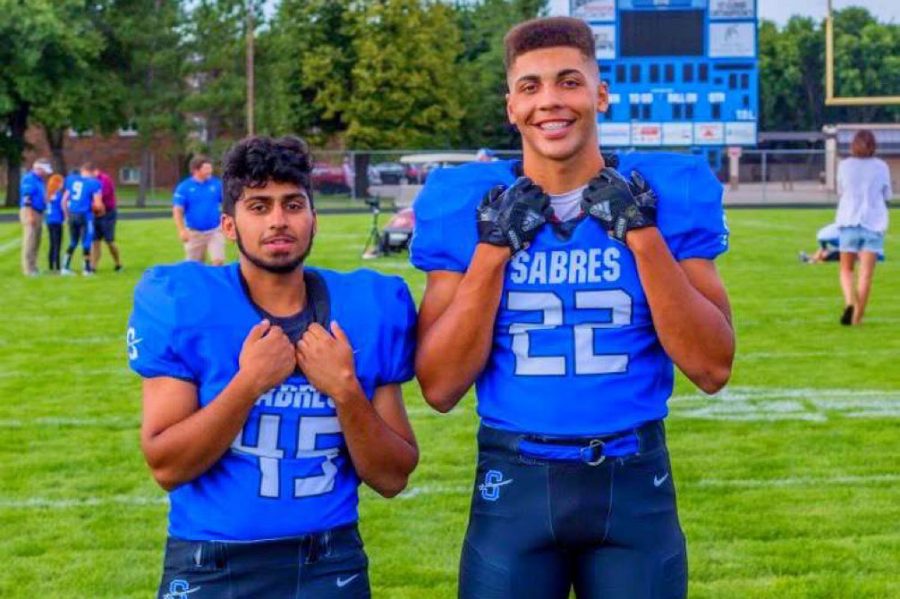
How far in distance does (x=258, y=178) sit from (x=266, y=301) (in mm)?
256

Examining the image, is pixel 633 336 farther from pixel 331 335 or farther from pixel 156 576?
pixel 156 576

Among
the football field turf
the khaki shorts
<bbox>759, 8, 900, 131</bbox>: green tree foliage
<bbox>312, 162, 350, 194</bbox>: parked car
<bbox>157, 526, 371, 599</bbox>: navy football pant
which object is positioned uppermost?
<bbox>759, 8, 900, 131</bbox>: green tree foliage

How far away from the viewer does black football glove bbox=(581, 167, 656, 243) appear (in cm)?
281

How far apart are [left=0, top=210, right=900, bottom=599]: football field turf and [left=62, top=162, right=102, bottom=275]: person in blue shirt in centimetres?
575

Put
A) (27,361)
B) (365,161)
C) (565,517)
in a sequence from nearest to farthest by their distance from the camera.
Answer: (565,517), (27,361), (365,161)

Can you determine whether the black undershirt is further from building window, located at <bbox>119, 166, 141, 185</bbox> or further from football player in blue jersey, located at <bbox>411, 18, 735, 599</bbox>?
building window, located at <bbox>119, 166, 141, 185</bbox>

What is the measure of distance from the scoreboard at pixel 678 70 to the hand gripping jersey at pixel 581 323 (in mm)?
26812

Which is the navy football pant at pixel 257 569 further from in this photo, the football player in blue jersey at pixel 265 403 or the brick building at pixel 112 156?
the brick building at pixel 112 156

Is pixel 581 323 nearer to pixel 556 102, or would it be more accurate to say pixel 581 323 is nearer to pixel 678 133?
pixel 556 102

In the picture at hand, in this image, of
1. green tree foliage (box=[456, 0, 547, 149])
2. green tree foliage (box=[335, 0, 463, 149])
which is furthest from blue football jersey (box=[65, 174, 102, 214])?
green tree foliage (box=[456, 0, 547, 149])

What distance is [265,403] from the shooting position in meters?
2.87

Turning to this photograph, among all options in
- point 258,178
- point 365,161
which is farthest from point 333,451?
point 365,161

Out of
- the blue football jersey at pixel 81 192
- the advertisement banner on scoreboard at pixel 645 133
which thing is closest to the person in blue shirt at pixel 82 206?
the blue football jersey at pixel 81 192

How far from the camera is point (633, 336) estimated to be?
114 inches
